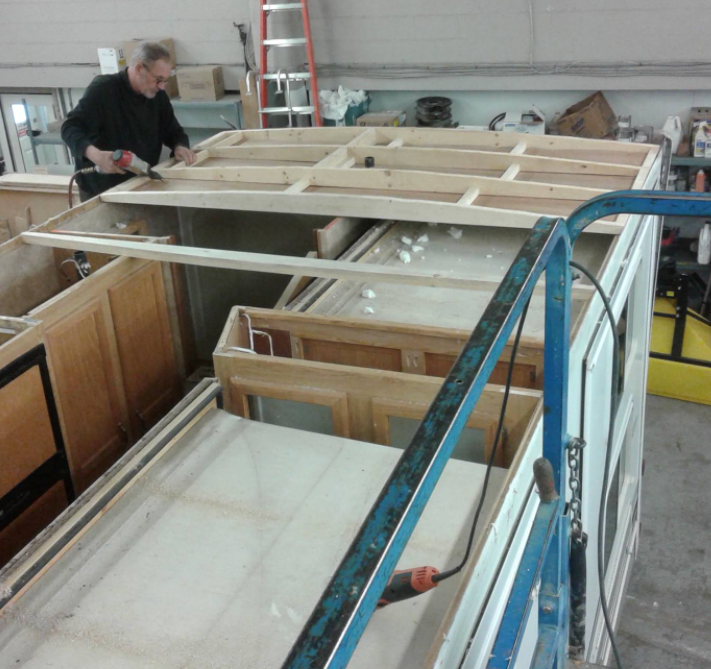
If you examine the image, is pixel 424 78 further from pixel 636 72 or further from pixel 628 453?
pixel 628 453

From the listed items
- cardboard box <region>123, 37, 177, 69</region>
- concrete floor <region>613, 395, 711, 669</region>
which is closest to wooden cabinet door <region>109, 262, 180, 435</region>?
concrete floor <region>613, 395, 711, 669</region>

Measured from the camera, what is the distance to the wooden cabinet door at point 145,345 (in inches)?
125

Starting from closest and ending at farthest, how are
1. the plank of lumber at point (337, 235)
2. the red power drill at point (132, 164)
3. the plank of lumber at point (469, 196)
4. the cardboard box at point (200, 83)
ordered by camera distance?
the plank of lumber at point (469, 196) < the plank of lumber at point (337, 235) < the red power drill at point (132, 164) < the cardboard box at point (200, 83)

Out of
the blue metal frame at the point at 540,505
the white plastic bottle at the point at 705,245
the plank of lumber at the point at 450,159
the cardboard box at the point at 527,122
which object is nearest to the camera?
the blue metal frame at the point at 540,505

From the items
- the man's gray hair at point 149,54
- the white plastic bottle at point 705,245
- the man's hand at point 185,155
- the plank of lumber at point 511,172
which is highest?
the man's gray hair at point 149,54

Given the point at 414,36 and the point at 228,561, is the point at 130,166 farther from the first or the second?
the point at 414,36

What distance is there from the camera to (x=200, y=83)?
676cm

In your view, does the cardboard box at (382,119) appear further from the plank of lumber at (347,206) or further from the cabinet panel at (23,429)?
the cabinet panel at (23,429)

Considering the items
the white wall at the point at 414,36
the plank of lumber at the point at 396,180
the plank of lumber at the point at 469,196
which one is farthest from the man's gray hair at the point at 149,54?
the white wall at the point at 414,36

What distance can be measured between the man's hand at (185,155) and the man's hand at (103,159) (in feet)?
1.26

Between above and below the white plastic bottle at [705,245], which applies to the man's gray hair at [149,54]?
above

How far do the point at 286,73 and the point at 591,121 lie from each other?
2494 mm

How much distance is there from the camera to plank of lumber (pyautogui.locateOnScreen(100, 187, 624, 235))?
2.99 metres

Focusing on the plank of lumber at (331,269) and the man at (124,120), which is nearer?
the plank of lumber at (331,269)
